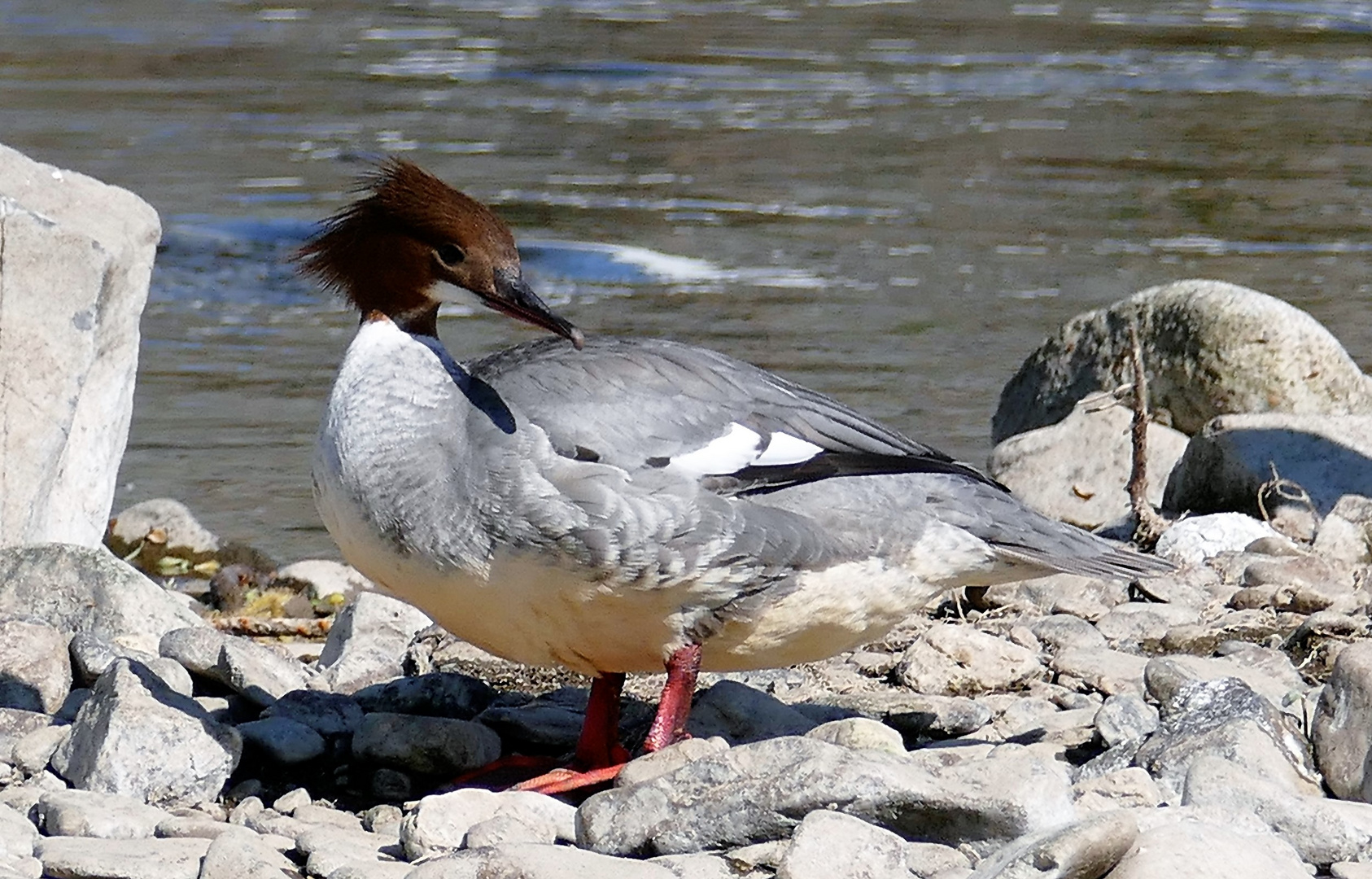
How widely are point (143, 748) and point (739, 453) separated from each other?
143 cm

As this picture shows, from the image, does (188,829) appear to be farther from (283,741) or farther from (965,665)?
(965,665)

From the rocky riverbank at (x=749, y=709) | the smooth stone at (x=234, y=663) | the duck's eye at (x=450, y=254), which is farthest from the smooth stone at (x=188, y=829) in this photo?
the duck's eye at (x=450, y=254)

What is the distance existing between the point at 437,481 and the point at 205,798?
0.85 meters

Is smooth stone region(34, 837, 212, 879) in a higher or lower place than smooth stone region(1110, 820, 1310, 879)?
lower

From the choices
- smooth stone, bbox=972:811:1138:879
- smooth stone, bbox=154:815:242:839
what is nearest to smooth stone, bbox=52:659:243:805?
smooth stone, bbox=154:815:242:839

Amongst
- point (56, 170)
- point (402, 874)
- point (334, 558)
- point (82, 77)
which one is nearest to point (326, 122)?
point (82, 77)

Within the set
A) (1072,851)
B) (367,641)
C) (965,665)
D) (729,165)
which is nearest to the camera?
(1072,851)

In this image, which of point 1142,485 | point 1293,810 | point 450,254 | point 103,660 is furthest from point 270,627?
point 1293,810

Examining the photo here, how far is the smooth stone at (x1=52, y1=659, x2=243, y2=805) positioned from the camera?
13.7 feet

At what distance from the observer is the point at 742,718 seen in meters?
4.77

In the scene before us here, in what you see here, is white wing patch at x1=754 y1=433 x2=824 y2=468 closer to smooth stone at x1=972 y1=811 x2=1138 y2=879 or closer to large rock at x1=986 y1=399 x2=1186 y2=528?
smooth stone at x1=972 y1=811 x2=1138 y2=879

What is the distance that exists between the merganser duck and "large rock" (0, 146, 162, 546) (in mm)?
1172

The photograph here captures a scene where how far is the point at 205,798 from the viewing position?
168 inches

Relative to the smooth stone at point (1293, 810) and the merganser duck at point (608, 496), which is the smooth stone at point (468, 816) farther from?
the smooth stone at point (1293, 810)
